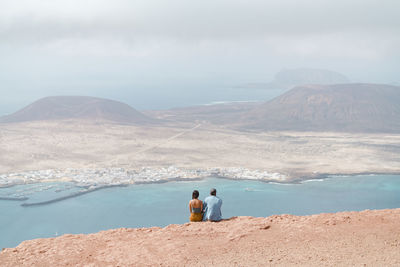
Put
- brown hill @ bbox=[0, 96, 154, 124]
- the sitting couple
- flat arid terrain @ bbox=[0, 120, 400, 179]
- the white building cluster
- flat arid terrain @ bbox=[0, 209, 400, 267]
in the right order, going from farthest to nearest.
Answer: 1. brown hill @ bbox=[0, 96, 154, 124]
2. flat arid terrain @ bbox=[0, 120, 400, 179]
3. the white building cluster
4. the sitting couple
5. flat arid terrain @ bbox=[0, 209, 400, 267]

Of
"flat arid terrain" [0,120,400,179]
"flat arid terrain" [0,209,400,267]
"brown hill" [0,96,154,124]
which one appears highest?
"brown hill" [0,96,154,124]

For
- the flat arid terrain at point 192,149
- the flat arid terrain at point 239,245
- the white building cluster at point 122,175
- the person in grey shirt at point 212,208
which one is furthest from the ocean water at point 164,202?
the flat arid terrain at point 239,245

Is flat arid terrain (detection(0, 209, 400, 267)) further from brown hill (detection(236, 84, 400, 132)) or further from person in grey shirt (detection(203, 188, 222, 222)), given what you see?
brown hill (detection(236, 84, 400, 132))

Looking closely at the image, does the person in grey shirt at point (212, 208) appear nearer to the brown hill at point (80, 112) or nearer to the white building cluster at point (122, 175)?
the white building cluster at point (122, 175)

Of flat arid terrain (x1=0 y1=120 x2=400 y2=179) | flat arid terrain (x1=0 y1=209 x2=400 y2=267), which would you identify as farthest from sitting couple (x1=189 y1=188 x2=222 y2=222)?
flat arid terrain (x1=0 y1=120 x2=400 y2=179)

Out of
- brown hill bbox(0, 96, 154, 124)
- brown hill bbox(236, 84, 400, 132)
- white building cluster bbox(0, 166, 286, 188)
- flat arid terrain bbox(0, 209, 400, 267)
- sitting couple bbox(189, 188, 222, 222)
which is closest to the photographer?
flat arid terrain bbox(0, 209, 400, 267)

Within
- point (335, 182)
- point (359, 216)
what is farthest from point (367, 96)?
point (359, 216)

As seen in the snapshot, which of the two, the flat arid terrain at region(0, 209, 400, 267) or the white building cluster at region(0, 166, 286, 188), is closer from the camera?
Result: the flat arid terrain at region(0, 209, 400, 267)

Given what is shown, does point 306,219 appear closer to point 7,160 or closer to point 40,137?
point 7,160
